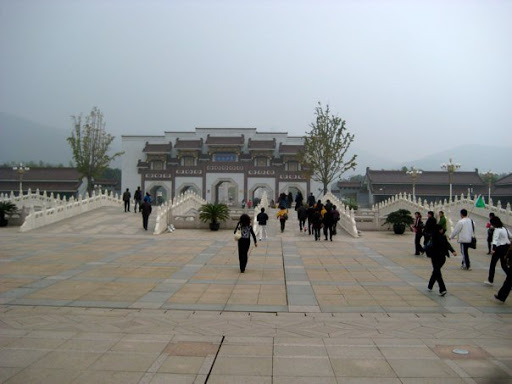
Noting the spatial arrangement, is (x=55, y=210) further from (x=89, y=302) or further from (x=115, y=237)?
(x=89, y=302)

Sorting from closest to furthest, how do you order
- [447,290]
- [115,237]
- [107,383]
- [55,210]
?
[107,383] → [447,290] → [115,237] → [55,210]

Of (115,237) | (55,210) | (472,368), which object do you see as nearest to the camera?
(472,368)

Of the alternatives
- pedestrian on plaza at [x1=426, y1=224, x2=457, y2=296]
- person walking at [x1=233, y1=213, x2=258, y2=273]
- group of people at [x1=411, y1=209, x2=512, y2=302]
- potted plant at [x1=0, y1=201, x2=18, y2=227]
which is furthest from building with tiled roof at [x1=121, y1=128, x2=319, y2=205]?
pedestrian on plaza at [x1=426, y1=224, x2=457, y2=296]

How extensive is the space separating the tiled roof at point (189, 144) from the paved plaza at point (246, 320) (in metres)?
37.3

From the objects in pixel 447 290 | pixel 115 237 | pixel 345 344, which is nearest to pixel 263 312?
pixel 345 344

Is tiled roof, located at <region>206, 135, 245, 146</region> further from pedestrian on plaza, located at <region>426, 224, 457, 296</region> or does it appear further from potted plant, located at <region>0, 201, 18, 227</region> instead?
pedestrian on plaza, located at <region>426, 224, 457, 296</region>

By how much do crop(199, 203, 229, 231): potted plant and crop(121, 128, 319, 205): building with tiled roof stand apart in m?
28.2

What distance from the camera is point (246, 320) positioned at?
6422 mm

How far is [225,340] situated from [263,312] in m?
1.51

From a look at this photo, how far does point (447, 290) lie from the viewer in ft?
27.8

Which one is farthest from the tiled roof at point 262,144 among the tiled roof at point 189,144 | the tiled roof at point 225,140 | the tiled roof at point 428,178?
the tiled roof at point 428,178

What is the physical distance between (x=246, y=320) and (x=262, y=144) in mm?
43724

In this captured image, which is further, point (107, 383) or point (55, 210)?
point (55, 210)

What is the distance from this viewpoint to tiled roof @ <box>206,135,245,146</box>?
4950 cm
